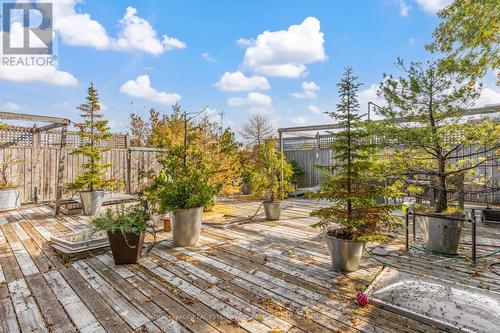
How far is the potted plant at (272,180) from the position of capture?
18.2 ft

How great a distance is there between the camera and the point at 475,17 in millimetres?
3869

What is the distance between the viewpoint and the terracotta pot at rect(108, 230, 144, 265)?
3.04m

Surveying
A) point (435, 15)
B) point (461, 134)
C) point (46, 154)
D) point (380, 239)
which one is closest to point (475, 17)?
point (435, 15)

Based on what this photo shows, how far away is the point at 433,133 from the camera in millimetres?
3232

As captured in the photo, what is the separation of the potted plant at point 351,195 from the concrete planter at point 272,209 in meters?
2.48

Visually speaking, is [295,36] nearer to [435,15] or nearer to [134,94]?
[435,15]

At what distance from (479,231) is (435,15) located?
146 inches

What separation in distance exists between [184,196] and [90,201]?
12.1ft

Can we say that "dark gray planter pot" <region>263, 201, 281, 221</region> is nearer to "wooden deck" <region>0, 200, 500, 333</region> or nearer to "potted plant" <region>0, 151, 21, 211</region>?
"wooden deck" <region>0, 200, 500, 333</region>

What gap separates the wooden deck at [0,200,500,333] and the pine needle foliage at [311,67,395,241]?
0.54m

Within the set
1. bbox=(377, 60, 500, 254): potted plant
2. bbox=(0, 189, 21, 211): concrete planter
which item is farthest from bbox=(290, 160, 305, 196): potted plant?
bbox=(0, 189, 21, 211): concrete planter

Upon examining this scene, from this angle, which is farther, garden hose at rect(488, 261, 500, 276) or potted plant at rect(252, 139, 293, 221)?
potted plant at rect(252, 139, 293, 221)

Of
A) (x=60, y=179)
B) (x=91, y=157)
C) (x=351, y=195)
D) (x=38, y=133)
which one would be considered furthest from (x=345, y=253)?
(x=38, y=133)

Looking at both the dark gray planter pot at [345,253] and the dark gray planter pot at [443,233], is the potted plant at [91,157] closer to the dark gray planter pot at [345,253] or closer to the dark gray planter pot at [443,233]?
the dark gray planter pot at [345,253]
